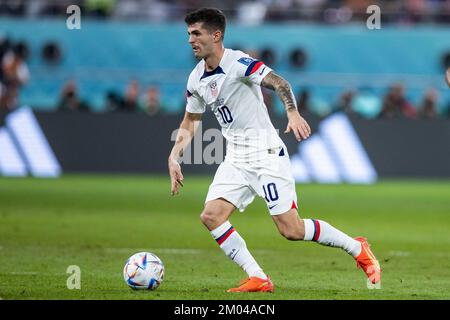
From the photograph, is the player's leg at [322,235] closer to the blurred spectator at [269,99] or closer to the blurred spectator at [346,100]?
the blurred spectator at [346,100]

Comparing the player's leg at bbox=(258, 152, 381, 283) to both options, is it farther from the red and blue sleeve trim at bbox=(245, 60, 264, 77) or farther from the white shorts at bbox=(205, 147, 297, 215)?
the red and blue sleeve trim at bbox=(245, 60, 264, 77)

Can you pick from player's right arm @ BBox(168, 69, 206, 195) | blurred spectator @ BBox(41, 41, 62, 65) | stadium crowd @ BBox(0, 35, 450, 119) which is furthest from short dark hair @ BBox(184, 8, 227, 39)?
blurred spectator @ BBox(41, 41, 62, 65)

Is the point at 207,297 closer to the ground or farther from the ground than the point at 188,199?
farther from the ground

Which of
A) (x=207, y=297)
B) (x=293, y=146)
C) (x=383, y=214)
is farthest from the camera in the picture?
(x=293, y=146)

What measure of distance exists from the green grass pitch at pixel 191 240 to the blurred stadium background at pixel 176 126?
0.06 m

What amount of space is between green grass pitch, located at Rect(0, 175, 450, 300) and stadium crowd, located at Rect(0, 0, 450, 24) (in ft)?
23.7

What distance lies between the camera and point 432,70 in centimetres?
3216

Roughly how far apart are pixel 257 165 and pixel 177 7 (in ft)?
72.3

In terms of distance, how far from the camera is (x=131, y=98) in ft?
91.2

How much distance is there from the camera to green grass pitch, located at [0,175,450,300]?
34.7 feet

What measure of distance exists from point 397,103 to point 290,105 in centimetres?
1848

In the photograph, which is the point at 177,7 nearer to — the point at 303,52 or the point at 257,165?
the point at 303,52

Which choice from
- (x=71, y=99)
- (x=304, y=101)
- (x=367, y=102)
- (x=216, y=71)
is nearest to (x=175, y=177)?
(x=216, y=71)

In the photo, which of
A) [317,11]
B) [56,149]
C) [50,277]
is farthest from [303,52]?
[50,277]
